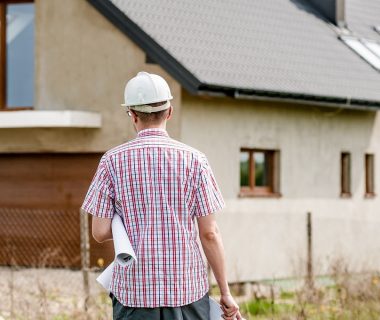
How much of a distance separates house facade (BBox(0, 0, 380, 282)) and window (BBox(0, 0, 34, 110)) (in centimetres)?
5

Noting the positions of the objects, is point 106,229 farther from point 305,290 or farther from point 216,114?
point 216,114

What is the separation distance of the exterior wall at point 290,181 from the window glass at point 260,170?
0.23 m

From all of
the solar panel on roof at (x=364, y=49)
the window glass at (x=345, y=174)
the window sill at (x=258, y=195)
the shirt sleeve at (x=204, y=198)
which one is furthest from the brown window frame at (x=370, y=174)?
the shirt sleeve at (x=204, y=198)

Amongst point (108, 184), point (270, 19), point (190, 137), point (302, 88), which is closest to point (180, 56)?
point (190, 137)

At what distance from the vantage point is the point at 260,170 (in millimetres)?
16672

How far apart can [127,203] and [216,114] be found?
11.1 m

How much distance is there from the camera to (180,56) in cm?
1470

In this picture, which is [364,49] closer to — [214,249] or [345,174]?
[345,174]

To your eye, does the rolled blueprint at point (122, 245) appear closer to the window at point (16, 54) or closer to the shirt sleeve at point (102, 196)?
the shirt sleeve at point (102, 196)

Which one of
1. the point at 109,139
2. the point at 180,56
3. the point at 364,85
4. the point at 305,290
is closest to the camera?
the point at 305,290

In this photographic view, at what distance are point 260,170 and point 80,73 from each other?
303cm

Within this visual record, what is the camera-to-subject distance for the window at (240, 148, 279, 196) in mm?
16297

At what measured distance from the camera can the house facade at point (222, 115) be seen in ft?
50.2

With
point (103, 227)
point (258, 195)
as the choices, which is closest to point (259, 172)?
point (258, 195)
